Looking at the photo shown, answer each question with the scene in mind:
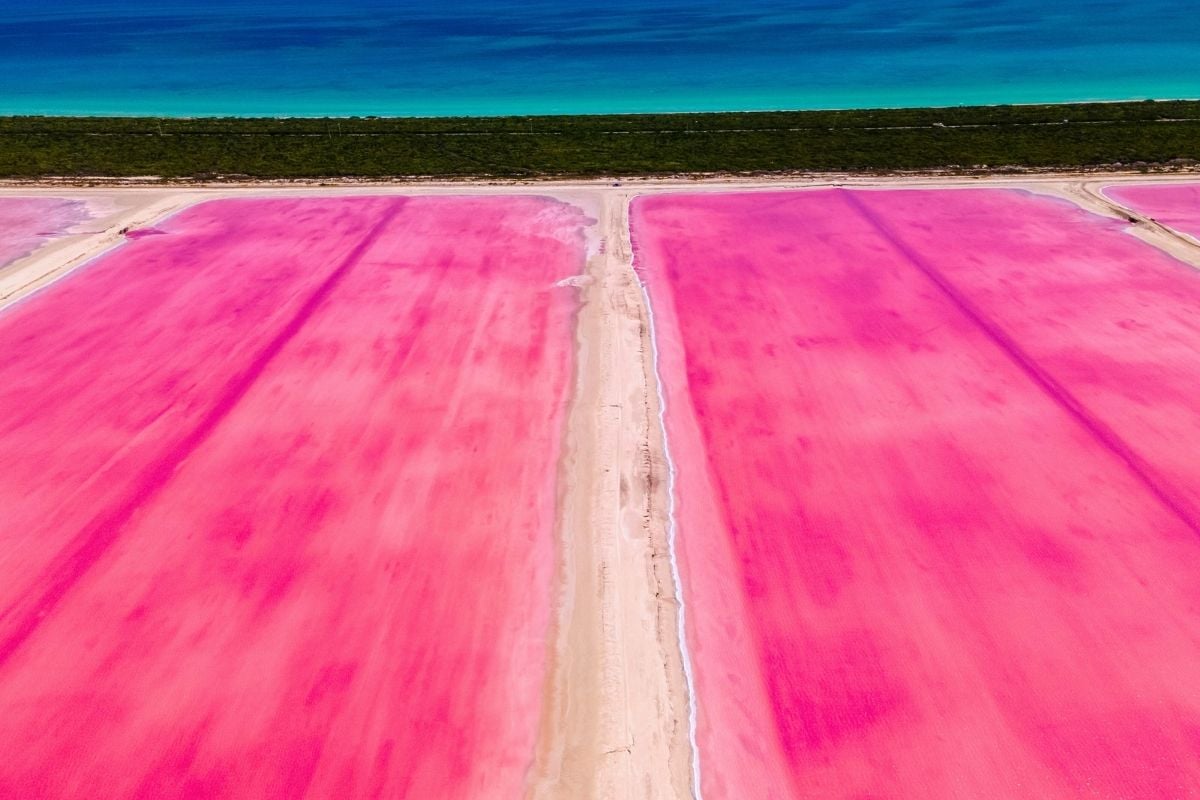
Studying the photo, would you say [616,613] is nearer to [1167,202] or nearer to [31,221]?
[1167,202]

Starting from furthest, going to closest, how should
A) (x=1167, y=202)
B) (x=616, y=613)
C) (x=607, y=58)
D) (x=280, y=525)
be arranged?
(x=607, y=58) < (x=1167, y=202) < (x=280, y=525) < (x=616, y=613)

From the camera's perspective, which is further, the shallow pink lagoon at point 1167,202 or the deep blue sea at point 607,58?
the deep blue sea at point 607,58

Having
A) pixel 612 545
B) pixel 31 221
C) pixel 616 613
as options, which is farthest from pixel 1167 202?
pixel 31 221

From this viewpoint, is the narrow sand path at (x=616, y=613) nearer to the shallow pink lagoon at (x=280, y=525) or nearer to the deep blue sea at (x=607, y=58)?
the shallow pink lagoon at (x=280, y=525)

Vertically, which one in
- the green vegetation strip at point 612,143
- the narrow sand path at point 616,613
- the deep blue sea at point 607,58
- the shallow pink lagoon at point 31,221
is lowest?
the narrow sand path at point 616,613

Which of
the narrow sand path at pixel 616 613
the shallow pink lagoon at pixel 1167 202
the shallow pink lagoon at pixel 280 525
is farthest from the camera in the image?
the shallow pink lagoon at pixel 1167 202

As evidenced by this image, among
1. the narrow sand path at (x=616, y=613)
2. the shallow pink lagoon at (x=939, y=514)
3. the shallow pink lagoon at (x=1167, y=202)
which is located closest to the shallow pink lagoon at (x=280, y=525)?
the narrow sand path at (x=616, y=613)
